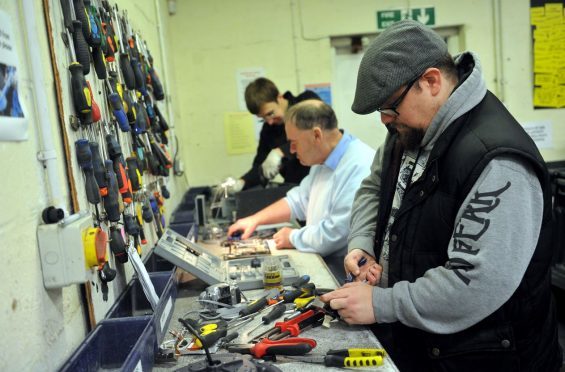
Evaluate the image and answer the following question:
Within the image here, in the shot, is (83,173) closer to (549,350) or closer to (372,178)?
(372,178)

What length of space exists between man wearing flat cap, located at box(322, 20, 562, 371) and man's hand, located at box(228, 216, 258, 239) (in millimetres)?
1074

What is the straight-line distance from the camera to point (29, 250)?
82 centimetres

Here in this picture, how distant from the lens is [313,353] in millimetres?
1046

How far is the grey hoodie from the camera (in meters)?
0.95

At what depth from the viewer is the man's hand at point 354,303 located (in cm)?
A: 109

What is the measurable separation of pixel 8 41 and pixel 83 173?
36 cm

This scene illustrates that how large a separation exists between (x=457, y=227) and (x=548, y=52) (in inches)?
129

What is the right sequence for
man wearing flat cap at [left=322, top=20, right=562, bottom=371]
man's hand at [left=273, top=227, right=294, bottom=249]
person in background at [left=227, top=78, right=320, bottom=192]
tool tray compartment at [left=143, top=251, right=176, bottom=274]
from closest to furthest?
1. man wearing flat cap at [left=322, top=20, right=562, bottom=371]
2. tool tray compartment at [left=143, top=251, right=176, bottom=274]
3. man's hand at [left=273, top=227, right=294, bottom=249]
4. person in background at [left=227, top=78, right=320, bottom=192]

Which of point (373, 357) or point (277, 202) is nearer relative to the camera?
point (373, 357)

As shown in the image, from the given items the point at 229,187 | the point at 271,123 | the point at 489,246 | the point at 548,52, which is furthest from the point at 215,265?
the point at 548,52

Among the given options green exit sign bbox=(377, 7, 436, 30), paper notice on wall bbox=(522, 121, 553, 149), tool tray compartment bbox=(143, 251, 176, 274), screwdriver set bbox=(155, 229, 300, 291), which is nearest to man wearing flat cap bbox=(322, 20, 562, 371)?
screwdriver set bbox=(155, 229, 300, 291)

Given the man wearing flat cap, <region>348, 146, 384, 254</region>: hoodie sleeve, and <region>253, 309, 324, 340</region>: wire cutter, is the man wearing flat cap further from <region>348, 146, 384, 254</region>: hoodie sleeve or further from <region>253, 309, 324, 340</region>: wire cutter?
<region>348, 146, 384, 254</region>: hoodie sleeve

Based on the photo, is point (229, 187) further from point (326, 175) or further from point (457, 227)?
point (457, 227)

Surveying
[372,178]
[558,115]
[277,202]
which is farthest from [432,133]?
[558,115]
